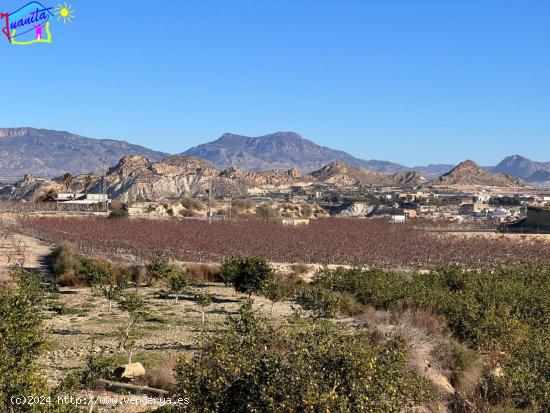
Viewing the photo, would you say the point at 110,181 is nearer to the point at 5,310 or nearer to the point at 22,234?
the point at 22,234

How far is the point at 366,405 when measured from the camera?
30.9ft

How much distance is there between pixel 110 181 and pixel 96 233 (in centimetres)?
12051

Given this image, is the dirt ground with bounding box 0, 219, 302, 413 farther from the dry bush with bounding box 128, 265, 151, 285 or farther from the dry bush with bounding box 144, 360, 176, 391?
the dry bush with bounding box 128, 265, 151, 285

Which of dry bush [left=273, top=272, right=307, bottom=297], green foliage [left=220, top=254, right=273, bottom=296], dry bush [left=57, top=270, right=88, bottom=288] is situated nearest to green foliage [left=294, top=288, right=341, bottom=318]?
green foliage [left=220, top=254, right=273, bottom=296]

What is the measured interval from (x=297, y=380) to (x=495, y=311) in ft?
46.3

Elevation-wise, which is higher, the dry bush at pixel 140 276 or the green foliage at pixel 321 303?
the green foliage at pixel 321 303

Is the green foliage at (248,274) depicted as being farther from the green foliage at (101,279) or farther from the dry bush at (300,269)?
the dry bush at (300,269)

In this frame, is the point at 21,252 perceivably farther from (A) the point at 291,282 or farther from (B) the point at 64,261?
(A) the point at 291,282

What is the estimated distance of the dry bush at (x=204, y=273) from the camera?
40.9m

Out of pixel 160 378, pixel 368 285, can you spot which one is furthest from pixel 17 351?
pixel 368 285

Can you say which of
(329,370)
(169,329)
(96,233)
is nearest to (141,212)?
(96,233)

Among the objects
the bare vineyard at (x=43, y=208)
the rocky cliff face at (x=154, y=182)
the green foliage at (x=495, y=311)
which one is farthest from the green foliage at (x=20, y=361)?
the rocky cliff face at (x=154, y=182)

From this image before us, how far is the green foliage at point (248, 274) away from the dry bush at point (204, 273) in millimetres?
6072

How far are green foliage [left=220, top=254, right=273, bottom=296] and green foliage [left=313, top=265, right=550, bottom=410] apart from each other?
Result: 298 centimetres
